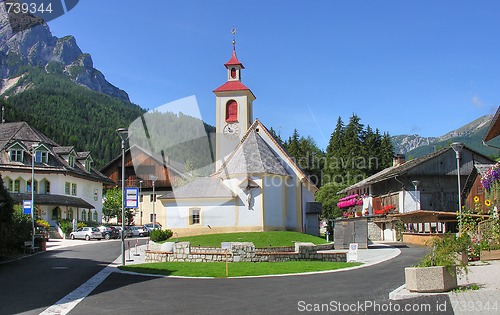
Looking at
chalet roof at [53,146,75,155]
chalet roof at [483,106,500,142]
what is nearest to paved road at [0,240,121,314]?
chalet roof at [483,106,500,142]

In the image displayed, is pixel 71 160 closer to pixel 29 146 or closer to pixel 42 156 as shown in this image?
pixel 42 156

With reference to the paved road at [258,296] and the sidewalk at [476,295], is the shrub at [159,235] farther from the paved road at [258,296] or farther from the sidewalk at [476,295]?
the sidewalk at [476,295]

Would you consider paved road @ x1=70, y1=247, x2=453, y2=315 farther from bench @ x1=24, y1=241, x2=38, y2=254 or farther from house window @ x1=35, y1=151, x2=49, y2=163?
house window @ x1=35, y1=151, x2=49, y2=163

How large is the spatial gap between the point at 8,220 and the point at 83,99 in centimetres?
12774

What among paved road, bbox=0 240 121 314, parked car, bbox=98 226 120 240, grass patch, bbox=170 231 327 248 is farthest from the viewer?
parked car, bbox=98 226 120 240

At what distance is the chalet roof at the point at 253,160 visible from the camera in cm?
4241

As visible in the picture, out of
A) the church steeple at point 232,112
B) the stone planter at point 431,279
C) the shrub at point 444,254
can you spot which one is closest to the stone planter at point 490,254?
the shrub at point 444,254

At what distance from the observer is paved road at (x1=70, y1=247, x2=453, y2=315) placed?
11234mm

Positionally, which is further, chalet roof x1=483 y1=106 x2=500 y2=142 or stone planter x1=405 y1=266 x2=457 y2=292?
chalet roof x1=483 y1=106 x2=500 y2=142

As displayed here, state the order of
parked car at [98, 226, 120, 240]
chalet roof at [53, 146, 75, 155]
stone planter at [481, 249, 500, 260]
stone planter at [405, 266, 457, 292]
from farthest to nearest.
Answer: chalet roof at [53, 146, 75, 155] → parked car at [98, 226, 120, 240] → stone planter at [481, 249, 500, 260] → stone planter at [405, 266, 457, 292]

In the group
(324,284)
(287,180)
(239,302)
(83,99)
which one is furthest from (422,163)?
(83,99)

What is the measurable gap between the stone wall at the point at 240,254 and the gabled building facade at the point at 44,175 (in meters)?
28.2

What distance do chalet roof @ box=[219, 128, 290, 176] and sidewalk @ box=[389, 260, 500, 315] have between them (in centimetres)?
2856

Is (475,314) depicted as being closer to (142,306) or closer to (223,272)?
(142,306)
